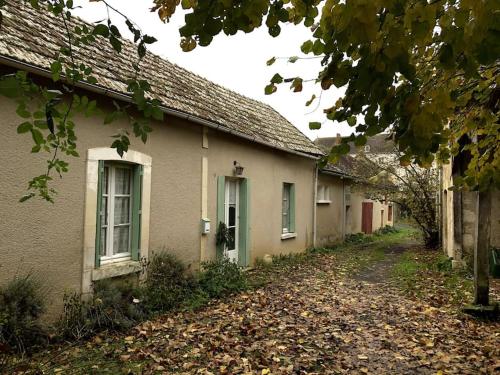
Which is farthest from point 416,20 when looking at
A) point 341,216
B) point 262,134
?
point 341,216

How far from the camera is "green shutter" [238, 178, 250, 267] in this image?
9.48 metres

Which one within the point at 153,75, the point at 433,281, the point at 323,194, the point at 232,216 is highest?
the point at 153,75

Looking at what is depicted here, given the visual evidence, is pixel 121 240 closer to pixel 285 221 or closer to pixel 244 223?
pixel 244 223

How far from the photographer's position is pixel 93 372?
3971 mm

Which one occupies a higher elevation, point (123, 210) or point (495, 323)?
point (123, 210)

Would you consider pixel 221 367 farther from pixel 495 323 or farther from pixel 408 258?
pixel 408 258

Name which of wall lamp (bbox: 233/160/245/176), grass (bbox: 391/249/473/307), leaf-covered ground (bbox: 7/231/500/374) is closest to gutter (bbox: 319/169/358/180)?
grass (bbox: 391/249/473/307)

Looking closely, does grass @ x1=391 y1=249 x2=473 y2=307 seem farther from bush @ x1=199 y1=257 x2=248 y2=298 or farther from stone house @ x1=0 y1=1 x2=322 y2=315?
stone house @ x1=0 y1=1 x2=322 y2=315

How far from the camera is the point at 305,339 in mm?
5039

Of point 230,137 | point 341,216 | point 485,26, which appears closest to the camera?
point 485,26

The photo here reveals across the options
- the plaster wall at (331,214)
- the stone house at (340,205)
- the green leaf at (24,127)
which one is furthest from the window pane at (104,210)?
the plaster wall at (331,214)

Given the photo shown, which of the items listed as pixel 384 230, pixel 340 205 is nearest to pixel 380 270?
pixel 340 205

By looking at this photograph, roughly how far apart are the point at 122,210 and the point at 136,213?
227mm

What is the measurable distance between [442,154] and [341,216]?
44.0 ft
